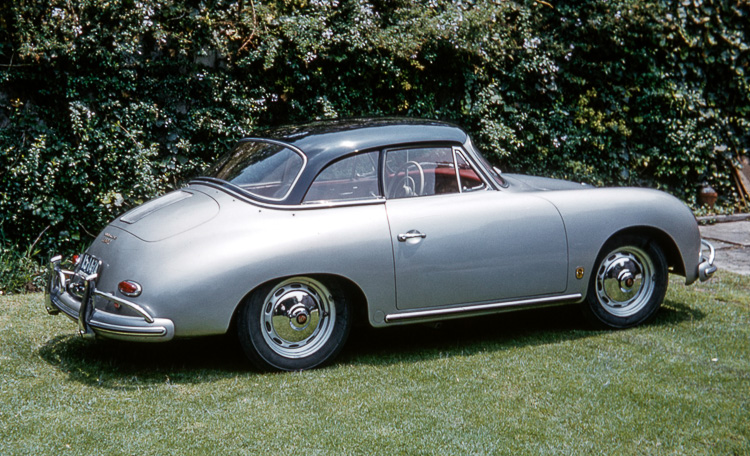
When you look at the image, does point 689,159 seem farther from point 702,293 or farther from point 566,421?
point 566,421

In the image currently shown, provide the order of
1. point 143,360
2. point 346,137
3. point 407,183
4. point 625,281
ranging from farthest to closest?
1. point 625,281
2. point 407,183
3. point 346,137
4. point 143,360

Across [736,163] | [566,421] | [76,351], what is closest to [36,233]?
[76,351]

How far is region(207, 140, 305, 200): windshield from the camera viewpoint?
4797 mm

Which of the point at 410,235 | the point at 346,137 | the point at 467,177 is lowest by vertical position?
the point at 410,235

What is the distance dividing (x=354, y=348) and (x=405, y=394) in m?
0.99

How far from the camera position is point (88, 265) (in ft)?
15.5

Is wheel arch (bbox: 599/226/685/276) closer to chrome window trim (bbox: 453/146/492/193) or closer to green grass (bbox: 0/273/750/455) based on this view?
green grass (bbox: 0/273/750/455)

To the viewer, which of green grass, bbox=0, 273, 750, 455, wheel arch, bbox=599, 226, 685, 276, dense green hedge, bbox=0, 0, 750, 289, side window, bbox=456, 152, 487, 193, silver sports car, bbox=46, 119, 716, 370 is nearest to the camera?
green grass, bbox=0, 273, 750, 455

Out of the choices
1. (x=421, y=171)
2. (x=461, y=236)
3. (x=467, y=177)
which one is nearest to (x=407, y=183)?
(x=421, y=171)

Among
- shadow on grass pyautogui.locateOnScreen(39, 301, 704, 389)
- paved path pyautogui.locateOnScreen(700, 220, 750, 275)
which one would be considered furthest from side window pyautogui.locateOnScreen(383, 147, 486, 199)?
paved path pyautogui.locateOnScreen(700, 220, 750, 275)

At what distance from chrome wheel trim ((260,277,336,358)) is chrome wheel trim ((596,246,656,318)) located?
2.02 m

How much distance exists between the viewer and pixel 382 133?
506 centimetres

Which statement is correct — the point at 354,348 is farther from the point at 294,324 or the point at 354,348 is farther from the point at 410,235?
the point at 410,235

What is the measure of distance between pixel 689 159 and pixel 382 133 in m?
6.75
